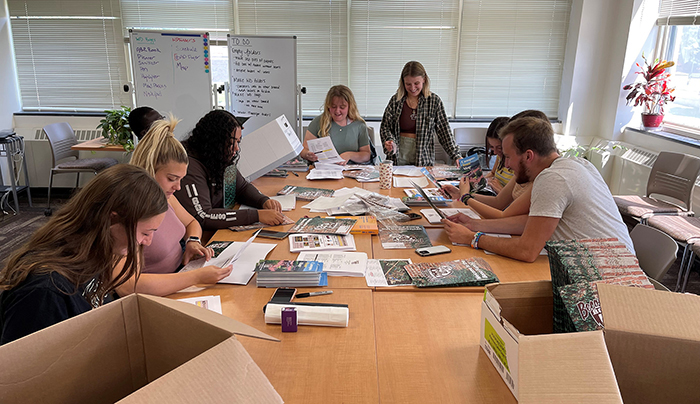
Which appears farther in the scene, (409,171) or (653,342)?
(409,171)

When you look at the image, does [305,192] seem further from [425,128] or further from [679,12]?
[679,12]

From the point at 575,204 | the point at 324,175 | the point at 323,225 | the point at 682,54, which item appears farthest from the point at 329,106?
the point at 682,54

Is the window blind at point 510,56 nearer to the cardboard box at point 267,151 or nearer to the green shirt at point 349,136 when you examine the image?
the green shirt at point 349,136

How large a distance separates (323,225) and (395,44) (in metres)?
3.75

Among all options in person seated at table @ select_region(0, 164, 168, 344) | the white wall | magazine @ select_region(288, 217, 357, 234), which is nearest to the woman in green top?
magazine @ select_region(288, 217, 357, 234)

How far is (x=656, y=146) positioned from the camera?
4.49 meters

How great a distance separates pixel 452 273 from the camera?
1.81 m

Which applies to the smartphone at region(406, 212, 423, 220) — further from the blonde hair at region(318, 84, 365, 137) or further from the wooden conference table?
the blonde hair at region(318, 84, 365, 137)

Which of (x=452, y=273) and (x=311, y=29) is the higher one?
(x=311, y=29)

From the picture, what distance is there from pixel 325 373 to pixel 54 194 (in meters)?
5.66

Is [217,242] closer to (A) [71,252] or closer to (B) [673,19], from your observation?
(A) [71,252]

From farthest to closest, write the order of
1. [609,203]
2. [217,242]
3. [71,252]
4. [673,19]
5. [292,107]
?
[292,107]
[673,19]
[217,242]
[609,203]
[71,252]

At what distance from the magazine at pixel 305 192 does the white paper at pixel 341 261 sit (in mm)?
957

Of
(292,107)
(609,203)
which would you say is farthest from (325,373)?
(292,107)
